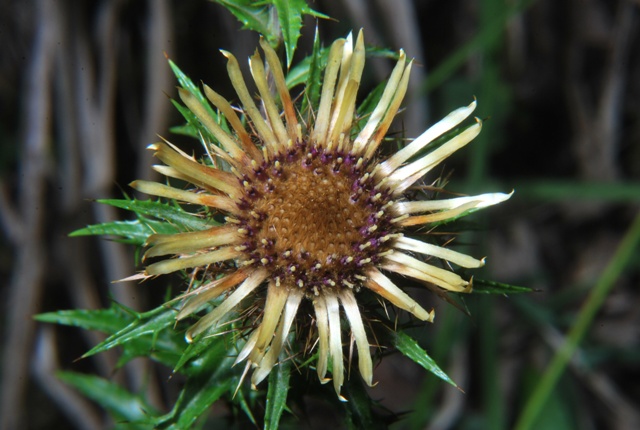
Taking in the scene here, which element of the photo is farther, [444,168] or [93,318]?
[444,168]

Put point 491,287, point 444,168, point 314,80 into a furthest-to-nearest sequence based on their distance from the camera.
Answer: point 444,168
point 314,80
point 491,287

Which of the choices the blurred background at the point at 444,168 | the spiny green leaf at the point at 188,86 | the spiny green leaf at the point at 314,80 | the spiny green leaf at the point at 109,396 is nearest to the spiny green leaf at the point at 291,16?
the spiny green leaf at the point at 314,80

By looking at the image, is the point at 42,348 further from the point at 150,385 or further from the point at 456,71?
the point at 456,71

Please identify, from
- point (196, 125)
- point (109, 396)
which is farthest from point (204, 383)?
point (109, 396)

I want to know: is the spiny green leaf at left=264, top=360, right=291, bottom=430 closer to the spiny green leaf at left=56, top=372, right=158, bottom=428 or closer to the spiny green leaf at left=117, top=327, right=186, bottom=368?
the spiny green leaf at left=117, top=327, right=186, bottom=368

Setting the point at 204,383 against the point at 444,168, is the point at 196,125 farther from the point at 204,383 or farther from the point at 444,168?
the point at 444,168

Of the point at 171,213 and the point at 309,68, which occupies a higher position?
the point at 309,68

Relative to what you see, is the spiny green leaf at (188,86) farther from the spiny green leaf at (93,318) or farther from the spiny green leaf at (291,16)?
the spiny green leaf at (93,318)
